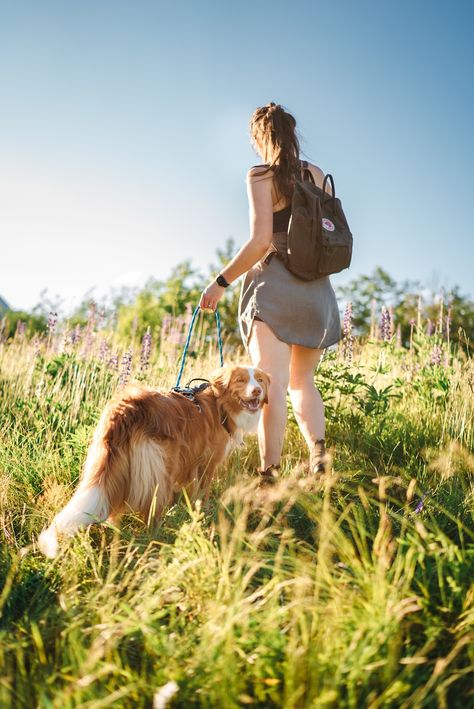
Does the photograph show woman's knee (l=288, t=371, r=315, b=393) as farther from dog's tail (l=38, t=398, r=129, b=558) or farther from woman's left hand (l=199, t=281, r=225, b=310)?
dog's tail (l=38, t=398, r=129, b=558)

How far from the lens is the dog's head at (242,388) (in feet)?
12.2

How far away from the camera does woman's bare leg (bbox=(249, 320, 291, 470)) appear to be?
3.43m

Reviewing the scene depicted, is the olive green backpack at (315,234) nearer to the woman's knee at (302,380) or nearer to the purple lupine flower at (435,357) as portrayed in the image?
the woman's knee at (302,380)

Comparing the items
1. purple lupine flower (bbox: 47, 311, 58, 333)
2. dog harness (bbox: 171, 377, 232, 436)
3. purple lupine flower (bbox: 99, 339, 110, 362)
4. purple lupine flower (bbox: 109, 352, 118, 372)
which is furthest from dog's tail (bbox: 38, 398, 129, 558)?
purple lupine flower (bbox: 47, 311, 58, 333)

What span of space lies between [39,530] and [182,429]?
3.20 ft

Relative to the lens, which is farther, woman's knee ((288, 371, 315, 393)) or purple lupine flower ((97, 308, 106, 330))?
purple lupine flower ((97, 308, 106, 330))

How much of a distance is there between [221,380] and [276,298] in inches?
31.5

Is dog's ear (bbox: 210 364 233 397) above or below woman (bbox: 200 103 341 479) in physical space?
below

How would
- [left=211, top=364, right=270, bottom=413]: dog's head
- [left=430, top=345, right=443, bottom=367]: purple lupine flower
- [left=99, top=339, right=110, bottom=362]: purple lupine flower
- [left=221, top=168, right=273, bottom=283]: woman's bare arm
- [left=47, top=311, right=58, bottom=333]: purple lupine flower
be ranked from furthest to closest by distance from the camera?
[left=47, top=311, right=58, bottom=333]: purple lupine flower → [left=99, top=339, right=110, bottom=362]: purple lupine flower → [left=430, top=345, right=443, bottom=367]: purple lupine flower → [left=211, top=364, right=270, bottom=413]: dog's head → [left=221, top=168, right=273, bottom=283]: woman's bare arm

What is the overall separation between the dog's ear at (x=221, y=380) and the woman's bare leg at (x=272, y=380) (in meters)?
0.35

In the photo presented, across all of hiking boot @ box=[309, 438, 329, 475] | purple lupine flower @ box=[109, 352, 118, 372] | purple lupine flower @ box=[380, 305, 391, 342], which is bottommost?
hiking boot @ box=[309, 438, 329, 475]

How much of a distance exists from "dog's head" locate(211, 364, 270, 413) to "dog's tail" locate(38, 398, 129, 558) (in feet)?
3.26

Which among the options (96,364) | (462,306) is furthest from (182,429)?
(462,306)

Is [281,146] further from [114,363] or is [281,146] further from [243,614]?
[114,363]
